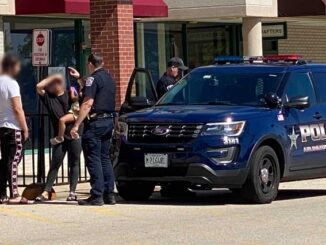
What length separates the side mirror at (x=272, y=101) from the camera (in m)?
13.3

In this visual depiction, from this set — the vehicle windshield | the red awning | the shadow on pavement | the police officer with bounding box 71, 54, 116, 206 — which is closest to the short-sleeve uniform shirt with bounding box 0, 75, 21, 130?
the police officer with bounding box 71, 54, 116, 206

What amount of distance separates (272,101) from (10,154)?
3640 mm

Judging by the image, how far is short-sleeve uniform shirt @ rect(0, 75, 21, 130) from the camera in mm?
13000

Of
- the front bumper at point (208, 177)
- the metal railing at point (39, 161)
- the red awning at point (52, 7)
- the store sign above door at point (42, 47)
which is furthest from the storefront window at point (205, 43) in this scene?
the front bumper at point (208, 177)

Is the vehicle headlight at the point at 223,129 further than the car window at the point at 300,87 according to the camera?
No

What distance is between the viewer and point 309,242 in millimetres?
9930

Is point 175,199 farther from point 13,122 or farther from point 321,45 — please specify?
point 321,45

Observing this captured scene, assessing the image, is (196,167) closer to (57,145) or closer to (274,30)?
(57,145)

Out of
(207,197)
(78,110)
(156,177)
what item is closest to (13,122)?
(78,110)

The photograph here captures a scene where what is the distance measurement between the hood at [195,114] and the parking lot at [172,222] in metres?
1.18

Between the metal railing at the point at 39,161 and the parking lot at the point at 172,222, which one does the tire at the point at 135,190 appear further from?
the metal railing at the point at 39,161

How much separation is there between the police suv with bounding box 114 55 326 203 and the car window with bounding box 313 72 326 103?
0.01m

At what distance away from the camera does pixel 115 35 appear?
59.1 ft

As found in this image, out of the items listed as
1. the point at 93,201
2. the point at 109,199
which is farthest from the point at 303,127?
the point at 93,201
